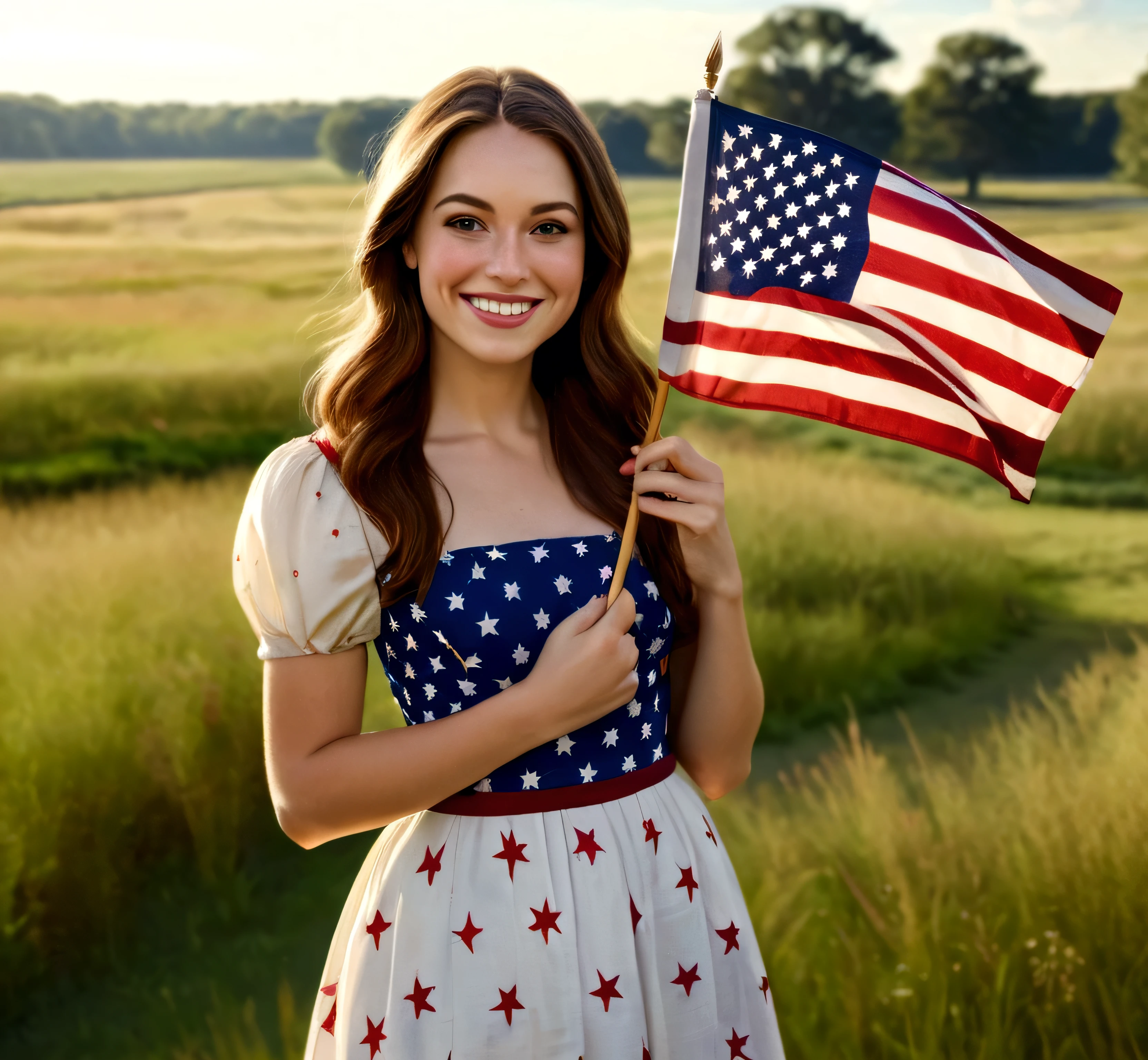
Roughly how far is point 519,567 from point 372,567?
22cm

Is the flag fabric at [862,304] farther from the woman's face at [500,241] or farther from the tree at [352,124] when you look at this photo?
the tree at [352,124]

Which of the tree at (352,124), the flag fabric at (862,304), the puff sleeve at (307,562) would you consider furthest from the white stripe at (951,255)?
the tree at (352,124)

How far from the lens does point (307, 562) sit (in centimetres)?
160

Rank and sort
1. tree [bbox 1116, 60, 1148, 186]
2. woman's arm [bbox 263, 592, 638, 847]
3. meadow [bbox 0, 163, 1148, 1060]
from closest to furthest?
woman's arm [bbox 263, 592, 638, 847]
meadow [bbox 0, 163, 1148, 1060]
tree [bbox 1116, 60, 1148, 186]

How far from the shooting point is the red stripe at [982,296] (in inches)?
68.7

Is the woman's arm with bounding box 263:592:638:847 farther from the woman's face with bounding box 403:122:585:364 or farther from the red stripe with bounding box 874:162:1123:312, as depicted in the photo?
the red stripe with bounding box 874:162:1123:312

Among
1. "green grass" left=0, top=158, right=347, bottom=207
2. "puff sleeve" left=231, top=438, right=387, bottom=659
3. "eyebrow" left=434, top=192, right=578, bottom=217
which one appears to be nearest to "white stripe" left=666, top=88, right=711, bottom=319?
"eyebrow" left=434, top=192, right=578, bottom=217

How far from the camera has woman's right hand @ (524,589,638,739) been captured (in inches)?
63.0

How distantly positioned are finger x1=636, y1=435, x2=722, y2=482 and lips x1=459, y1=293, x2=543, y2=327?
10.8 inches

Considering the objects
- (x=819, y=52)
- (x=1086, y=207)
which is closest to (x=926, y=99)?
(x=819, y=52)

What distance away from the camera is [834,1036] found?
9.83 ft

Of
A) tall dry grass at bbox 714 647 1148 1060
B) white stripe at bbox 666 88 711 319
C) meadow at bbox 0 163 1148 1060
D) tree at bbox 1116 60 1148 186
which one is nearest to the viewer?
white stripe at bbox 666 88 711 319

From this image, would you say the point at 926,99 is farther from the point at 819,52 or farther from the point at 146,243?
the point at 146,243

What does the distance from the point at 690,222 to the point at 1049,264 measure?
56cm
